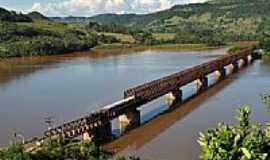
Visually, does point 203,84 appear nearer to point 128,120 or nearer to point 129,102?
point 129,102

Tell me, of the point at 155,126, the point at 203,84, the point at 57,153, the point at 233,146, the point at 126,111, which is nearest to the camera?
the point at 233,146

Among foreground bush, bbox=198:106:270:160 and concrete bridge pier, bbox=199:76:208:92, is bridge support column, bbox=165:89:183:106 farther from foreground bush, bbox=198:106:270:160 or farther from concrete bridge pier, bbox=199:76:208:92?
foreground bush, bbox=198:106:270:160

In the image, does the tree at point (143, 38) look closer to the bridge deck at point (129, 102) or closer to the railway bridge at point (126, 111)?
the bridge deck at point (129, 102)

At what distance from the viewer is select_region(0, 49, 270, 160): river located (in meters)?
36.2

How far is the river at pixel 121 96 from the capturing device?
1425 inches

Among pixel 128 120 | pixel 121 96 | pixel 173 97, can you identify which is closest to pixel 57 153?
pixel 128 120

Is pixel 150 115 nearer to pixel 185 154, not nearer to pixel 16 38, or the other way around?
pixel 185 154

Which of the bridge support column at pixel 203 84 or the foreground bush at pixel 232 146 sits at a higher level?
the foreground bush at pixel 232 146

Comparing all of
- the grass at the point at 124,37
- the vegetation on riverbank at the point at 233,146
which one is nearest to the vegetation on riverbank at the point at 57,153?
the vegetation on riverbank at the point at 233,146

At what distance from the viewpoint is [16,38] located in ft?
462

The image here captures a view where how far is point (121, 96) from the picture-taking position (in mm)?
56344

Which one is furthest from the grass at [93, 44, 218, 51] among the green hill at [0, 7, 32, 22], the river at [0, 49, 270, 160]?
the river at [0, 49, 270, 160]

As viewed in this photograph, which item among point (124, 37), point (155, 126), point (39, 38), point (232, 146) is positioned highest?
point (232, 146)

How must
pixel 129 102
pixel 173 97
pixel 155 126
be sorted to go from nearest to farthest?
pixel 129 102 → pixel 155 126 → pixel 173 97
